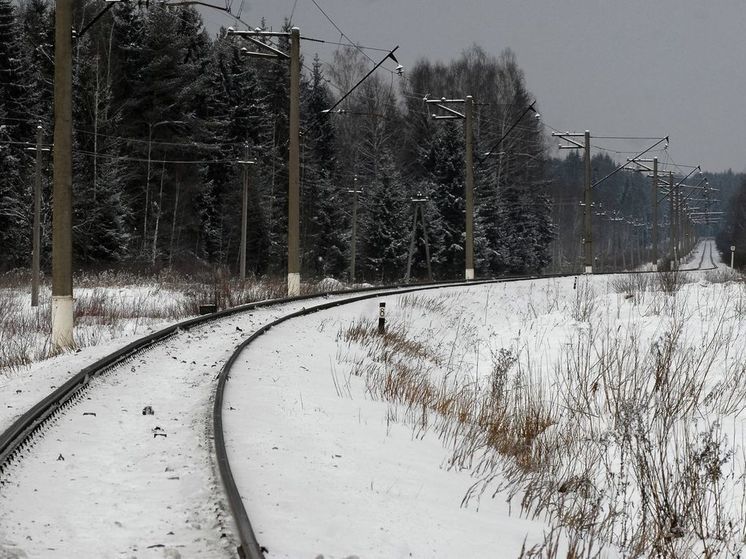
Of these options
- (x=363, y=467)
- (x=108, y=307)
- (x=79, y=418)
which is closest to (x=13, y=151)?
(x=108, y=307)

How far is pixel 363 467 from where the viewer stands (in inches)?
185

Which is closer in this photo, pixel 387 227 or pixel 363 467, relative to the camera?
pixel 363 467

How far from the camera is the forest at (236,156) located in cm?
3644

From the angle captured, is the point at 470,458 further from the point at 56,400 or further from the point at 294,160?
the point at 294,160

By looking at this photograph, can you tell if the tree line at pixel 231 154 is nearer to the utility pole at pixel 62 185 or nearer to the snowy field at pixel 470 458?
the utility pole at pixel 62 185

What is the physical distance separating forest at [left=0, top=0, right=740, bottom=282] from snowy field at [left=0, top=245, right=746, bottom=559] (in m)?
24.9

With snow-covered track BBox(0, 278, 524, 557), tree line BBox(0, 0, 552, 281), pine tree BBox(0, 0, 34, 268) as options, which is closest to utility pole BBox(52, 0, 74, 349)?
snow-covered track BBox(0, 278, 524, 557)

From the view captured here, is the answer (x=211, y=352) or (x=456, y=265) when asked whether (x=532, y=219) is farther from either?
(x=211, y=352)

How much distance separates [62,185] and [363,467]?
27.8 ft

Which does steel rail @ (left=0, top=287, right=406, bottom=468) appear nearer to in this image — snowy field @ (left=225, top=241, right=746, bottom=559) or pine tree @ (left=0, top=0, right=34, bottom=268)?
snowy field @ (left=225, top=241, right=746, bottom=559)

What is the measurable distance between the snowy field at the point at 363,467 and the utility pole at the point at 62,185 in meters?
2.17

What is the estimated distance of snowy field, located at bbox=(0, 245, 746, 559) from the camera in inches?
140

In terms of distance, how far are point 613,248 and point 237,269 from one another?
10864cm

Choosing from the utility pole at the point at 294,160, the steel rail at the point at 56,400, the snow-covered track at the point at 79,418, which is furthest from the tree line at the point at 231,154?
the snow-covered track at the point at 79,418
